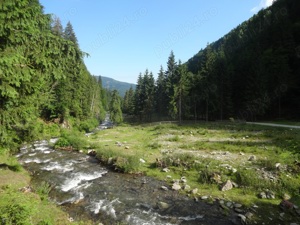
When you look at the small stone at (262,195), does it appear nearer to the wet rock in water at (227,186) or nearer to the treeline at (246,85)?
the wet rock in water at (227,186)

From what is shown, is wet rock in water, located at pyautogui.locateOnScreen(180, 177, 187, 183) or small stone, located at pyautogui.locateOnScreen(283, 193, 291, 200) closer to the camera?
small stone, located at pyautogui.locateOnScreen(283, 193, 291, 200)

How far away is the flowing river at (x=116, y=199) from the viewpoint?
464 inches

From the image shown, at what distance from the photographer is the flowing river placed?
11.8 m

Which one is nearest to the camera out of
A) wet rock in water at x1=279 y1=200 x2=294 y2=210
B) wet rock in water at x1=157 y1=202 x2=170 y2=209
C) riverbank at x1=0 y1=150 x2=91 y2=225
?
riverbank at x1=0 y1=150 x2=91 y2=225

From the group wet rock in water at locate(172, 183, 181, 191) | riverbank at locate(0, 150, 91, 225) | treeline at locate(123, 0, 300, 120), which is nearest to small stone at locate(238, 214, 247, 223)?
wet rock in water at locate(172, 183, 181, 191)

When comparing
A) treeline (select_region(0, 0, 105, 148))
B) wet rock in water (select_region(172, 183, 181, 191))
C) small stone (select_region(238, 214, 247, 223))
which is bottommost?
small stone (select_region(238, 214, 247, 223))

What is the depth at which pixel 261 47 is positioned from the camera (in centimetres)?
7200

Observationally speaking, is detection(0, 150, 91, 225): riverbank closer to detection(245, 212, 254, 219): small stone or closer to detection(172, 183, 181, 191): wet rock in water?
detection(172, 183, 181, 191): wet rock in water

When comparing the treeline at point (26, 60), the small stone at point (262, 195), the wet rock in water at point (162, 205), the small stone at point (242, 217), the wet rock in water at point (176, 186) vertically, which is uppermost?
the treeline at point (26, 60)

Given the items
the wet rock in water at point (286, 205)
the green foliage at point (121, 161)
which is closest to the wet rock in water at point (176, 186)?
the green foliage at point (121, 161)

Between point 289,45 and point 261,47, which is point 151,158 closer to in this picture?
point 289,45

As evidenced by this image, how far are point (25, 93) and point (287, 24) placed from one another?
70002 millimetres

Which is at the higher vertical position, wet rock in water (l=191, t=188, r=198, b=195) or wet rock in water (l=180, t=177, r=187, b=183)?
wet rock in water (l=180, t=177, r=187, b=183)

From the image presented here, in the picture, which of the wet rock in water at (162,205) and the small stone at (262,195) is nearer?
the wet rock in water at (162,205)
